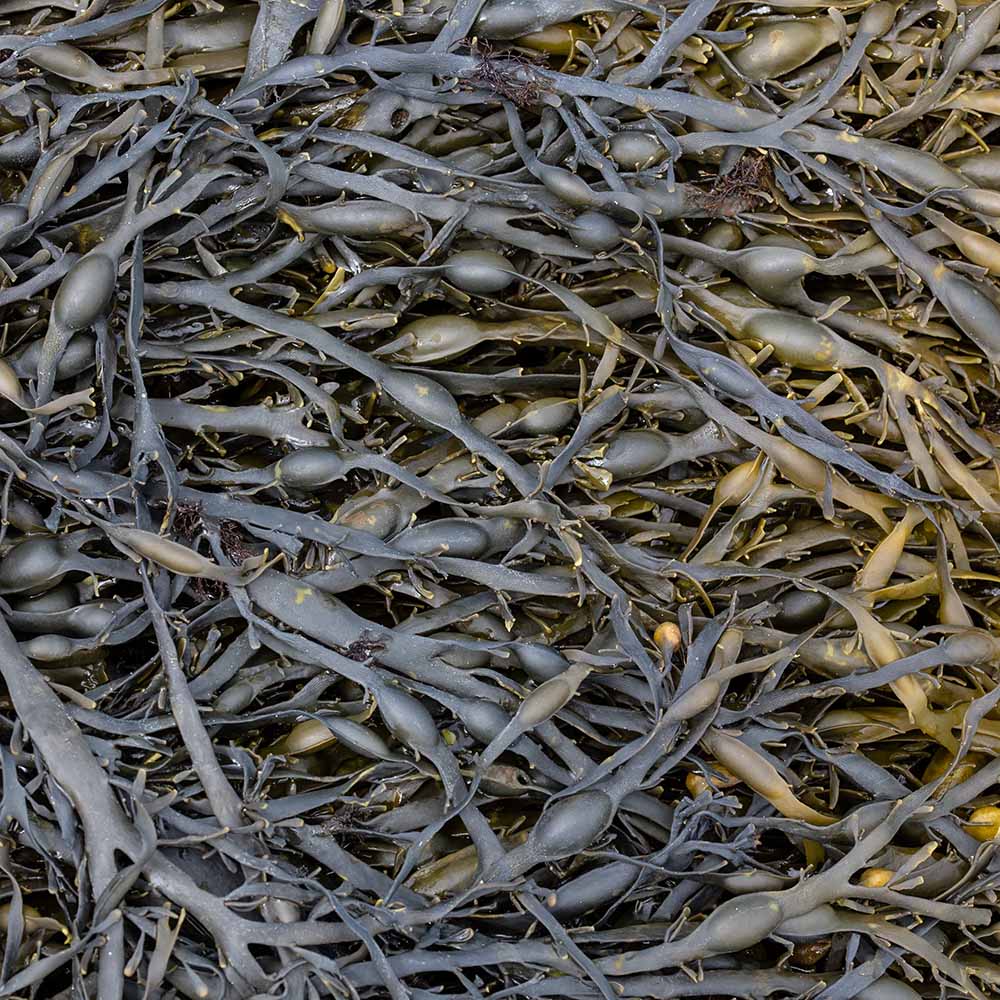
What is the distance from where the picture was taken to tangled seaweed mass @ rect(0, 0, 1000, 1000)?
1.00m

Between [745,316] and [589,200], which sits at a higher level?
[589,200]

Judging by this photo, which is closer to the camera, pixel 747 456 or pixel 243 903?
pixel 243 903

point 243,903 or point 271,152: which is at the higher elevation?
point 271,152

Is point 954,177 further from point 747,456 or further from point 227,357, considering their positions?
point 227,357

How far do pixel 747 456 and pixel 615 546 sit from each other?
19 cm

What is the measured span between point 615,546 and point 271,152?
0.57m

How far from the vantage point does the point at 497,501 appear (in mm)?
1078

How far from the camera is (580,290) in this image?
3.71 ft

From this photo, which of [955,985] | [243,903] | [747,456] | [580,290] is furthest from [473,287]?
[955,985]

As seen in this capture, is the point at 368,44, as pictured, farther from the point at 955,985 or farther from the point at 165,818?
the point at 955,985

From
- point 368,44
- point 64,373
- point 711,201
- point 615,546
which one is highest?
point 368,44

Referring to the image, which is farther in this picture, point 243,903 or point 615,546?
point 615,546

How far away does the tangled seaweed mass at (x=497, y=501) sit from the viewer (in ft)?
3.27

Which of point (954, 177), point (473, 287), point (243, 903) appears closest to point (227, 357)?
point (473, 287)
